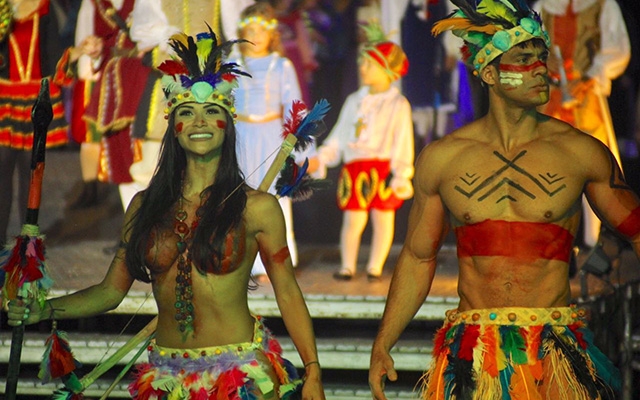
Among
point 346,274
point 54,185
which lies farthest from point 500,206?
point 54,185

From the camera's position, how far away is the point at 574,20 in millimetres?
9438

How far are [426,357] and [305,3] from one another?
401cm

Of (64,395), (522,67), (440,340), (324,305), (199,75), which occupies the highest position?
(522,67)

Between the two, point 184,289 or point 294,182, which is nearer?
point 184,289

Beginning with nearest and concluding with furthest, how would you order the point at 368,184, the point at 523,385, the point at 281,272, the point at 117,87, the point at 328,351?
1. the point at 523,385
2. the point at 281,272
3. the point at 328,351
4. the point at 368,184
5. the point at 117,87

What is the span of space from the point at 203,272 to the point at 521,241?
1199mm

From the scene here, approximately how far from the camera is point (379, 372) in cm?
478

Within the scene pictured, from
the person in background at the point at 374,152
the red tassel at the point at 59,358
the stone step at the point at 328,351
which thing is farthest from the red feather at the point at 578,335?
the person in background at the point at 374,152

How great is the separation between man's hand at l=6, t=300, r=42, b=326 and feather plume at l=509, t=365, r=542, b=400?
1791mm

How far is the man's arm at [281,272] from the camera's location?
15.5ft

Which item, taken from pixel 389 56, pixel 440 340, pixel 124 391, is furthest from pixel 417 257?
pixel 389 56

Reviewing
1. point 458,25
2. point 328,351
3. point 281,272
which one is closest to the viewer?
point 281,272

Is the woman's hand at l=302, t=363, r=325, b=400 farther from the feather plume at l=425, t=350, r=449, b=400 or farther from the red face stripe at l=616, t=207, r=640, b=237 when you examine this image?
the red face stripe at l=616, t=207, r=640, b=237

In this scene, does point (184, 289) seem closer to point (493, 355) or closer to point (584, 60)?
point (493, 355)
